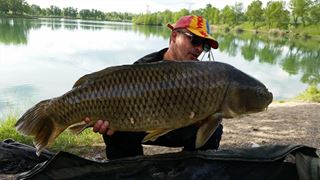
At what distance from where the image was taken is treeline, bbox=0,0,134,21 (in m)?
Answer: 57.9

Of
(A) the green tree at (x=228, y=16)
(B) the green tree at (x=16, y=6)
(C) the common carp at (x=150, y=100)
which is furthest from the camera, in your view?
(A) the green tree at (x=228, y=16)

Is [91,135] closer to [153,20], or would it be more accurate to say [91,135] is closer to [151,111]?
[151,111]

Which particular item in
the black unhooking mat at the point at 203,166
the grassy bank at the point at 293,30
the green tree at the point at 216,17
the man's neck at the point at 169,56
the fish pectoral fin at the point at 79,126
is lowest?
the grassy bank at the point at 293,30

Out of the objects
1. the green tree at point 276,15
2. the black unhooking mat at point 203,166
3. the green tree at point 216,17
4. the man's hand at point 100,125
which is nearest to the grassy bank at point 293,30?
the green tree at point 276,15

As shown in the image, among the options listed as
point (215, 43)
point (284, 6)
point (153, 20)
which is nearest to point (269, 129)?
point (215, 43)

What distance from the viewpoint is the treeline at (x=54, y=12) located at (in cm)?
5788

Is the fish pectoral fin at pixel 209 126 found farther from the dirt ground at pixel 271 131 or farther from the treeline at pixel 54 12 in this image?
the treeline at pixel 54 12

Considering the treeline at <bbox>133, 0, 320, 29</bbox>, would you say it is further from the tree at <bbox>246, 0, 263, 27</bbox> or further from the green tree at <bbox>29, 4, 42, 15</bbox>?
the green tree at <bbox>29, 4, 42, 15</bbox>

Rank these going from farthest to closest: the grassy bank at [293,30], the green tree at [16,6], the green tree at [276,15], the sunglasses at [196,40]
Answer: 1. the green tree at [16,6]
2. the green tree at [276,15]
3. the grassy bank at [293,30]
4. the sunglasses at [196,40]

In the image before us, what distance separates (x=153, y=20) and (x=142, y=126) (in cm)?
7848

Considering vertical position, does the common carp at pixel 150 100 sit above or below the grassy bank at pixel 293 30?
above

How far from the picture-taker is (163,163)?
175 centimetres

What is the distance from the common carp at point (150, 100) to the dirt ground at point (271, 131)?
1.72 meters

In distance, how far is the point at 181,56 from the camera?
2012mm
